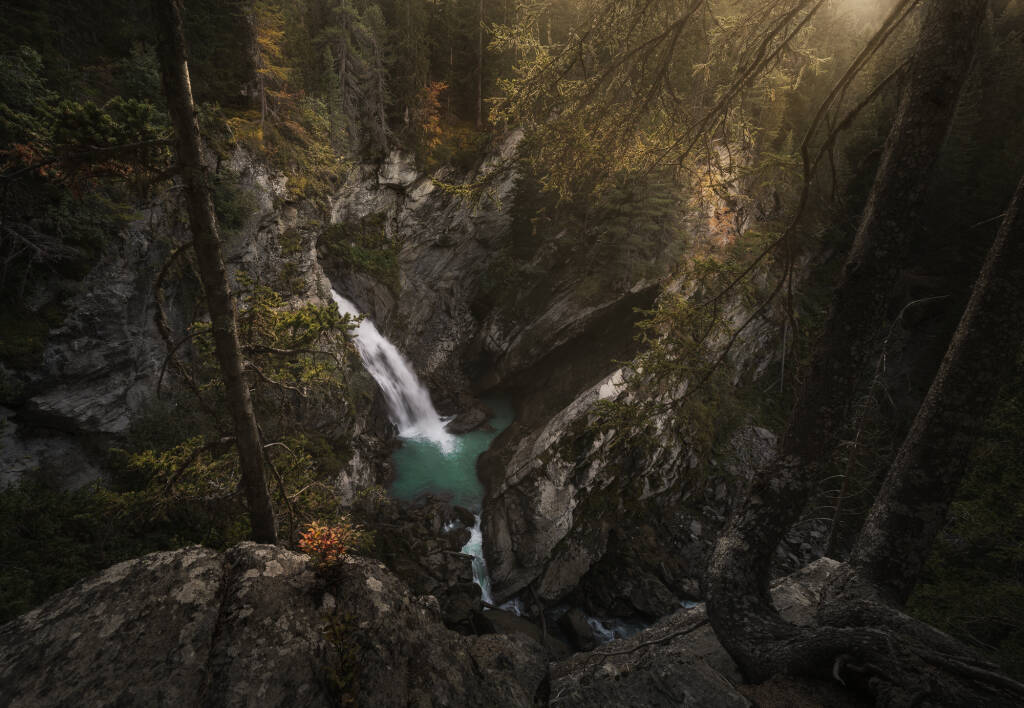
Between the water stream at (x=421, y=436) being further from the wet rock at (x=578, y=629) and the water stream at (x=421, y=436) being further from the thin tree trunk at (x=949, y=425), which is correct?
the thin tree trunk at (x=949, y=425)

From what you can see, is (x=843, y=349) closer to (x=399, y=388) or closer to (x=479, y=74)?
(x=399, y=388)

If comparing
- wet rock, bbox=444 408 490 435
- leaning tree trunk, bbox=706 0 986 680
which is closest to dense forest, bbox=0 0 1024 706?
leaning tree trunk, bbox=706 0 986 680

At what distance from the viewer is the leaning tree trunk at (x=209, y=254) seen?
9.44ft

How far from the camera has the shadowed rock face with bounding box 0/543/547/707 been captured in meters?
2.36

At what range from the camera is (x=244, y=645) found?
264 cm

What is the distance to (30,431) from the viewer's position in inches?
276

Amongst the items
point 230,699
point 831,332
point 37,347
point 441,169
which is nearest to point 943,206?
point 831,332

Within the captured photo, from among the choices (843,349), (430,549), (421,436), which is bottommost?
(430,549)

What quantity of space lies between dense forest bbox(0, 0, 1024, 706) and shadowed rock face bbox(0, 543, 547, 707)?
0.08ft

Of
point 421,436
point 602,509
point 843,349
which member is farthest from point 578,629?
point 843,349

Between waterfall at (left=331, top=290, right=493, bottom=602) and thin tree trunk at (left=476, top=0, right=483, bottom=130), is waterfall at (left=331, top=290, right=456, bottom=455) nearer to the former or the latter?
waterfall at (left=331, top=290, right=493, bottom=602)

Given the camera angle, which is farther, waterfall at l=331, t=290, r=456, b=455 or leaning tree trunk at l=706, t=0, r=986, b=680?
waterfall at l=331, t=290, r=456, b=455

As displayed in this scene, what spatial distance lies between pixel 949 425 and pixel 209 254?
6014 millimetres

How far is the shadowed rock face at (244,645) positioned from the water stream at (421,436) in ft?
30.8
